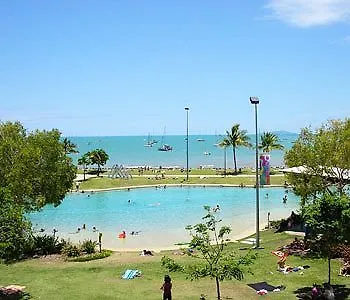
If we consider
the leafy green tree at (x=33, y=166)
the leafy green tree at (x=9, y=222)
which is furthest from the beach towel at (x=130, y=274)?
the leafy green tree at (x=33, y=166)

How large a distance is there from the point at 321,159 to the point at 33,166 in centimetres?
1782

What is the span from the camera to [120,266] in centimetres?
2561

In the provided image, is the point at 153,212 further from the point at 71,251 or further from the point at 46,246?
the point at 71,251

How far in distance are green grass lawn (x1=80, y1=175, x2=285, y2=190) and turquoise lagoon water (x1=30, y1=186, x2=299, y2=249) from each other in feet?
11.0

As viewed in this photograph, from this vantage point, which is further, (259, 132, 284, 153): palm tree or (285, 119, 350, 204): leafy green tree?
(259, 132, 284, 153): palm tree

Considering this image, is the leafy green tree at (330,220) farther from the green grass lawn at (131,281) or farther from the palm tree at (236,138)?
the palm tree at (236,138)

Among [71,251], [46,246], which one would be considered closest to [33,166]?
[46,246]

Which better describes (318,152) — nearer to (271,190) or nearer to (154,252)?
(154,252)

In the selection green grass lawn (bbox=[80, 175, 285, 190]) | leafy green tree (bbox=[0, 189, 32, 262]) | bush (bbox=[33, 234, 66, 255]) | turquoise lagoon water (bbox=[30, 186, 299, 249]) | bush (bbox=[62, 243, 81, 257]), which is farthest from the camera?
green grass lawn (bbox=[80, 175, 285, 190])

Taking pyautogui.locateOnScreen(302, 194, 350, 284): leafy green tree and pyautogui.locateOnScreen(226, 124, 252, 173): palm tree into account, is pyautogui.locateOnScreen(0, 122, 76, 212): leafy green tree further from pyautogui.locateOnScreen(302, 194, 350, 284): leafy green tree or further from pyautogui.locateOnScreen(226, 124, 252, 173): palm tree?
pyautogui.locateOnScreen(226, 124, 252, 173): palm tree

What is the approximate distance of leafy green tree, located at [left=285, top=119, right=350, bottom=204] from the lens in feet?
96.0

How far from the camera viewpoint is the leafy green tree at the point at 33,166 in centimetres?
2991

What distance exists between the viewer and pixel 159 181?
7375 centimetres

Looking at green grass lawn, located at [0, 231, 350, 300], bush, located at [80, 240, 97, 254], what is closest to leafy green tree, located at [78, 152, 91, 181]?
bush, located at [80, 240, 97, 254]
